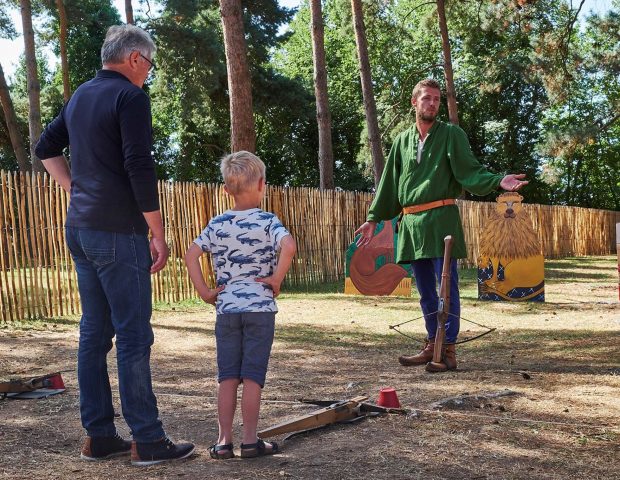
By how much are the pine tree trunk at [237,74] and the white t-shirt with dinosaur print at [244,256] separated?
27.2ft

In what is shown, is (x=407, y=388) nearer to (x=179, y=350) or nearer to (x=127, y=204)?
(x=127, y=204)

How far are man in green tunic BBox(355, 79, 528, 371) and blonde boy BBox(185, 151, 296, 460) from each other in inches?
84.2

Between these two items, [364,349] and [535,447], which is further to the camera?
[364,349]

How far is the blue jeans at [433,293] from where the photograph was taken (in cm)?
530

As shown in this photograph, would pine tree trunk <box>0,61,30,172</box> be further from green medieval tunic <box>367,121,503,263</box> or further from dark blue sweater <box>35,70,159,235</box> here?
→ dark blue sweater <box>35,70,159,235</box>

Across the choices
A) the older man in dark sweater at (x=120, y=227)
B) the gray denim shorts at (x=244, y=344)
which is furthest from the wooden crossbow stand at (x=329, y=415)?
the older man in dark sweater at (x=120, y=227)

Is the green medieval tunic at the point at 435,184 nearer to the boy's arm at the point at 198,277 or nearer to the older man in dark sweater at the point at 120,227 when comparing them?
the boy's arm at the point at 198,277

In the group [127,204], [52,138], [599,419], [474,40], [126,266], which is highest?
[474,40]

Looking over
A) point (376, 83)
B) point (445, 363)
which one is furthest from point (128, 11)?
point (376, 83)

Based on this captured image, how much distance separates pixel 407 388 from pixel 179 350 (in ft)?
8.50

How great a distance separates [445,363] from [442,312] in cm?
32

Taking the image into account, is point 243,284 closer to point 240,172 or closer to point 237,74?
point 240,172

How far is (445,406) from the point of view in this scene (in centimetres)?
400

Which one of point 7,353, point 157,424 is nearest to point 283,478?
point 157,424
